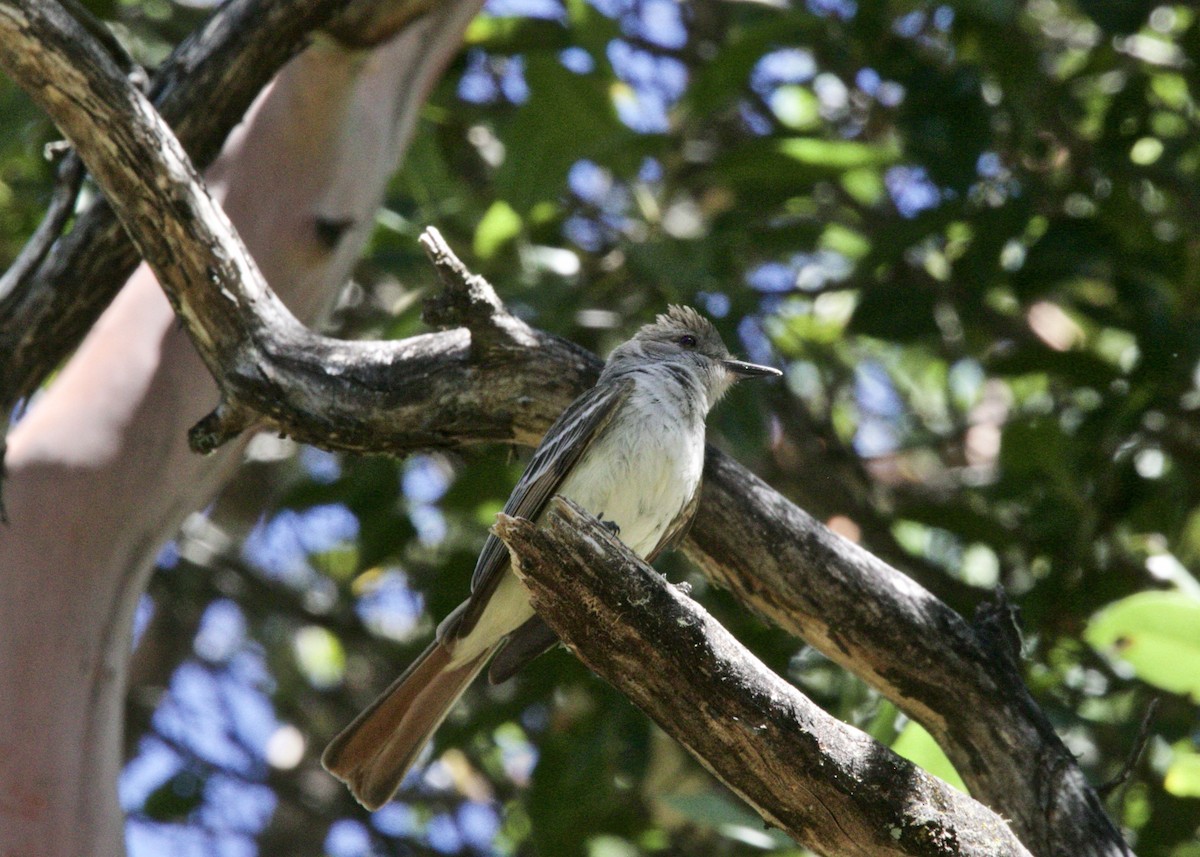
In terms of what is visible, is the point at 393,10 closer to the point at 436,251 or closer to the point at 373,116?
the point at 373,116

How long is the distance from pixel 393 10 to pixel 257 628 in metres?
4.13

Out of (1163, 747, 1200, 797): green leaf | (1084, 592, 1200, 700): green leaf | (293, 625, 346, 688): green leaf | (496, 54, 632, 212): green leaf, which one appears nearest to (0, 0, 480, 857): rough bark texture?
(496, 54, 632, 212): green leaf

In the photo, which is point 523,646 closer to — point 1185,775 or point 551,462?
point 551,462

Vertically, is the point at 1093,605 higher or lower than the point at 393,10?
lower

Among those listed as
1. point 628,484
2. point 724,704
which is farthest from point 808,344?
point 724,704

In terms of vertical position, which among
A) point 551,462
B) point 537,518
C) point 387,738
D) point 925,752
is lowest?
point 925,752

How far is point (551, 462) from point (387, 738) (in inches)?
38.8

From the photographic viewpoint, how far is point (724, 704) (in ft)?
9.29

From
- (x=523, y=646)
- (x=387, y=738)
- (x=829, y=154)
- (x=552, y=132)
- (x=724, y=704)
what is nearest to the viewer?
(x=724, y=704)

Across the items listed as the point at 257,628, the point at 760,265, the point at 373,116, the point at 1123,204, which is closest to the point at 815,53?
the point at 760,265

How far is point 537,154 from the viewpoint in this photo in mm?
5555

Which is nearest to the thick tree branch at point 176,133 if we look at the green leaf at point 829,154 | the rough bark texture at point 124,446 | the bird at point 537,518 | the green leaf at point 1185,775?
the rough bark texture at point 124,446

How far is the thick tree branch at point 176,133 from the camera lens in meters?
4.11

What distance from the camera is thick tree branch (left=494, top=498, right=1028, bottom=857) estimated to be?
9.23 feet
